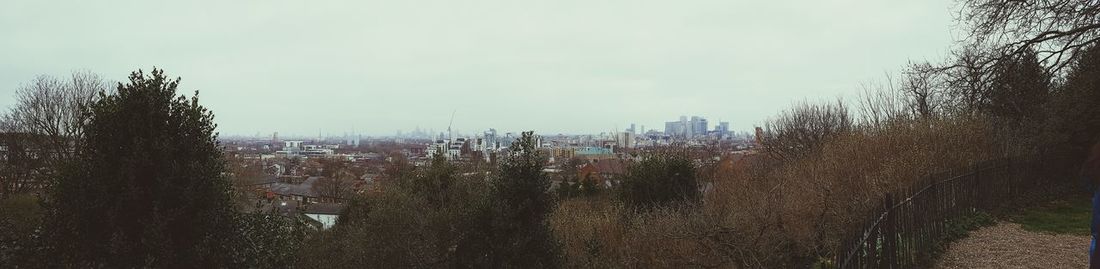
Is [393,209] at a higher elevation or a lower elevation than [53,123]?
lower

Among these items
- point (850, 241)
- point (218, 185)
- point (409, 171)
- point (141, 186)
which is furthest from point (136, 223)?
point (409, 171)

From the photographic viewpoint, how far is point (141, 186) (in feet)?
16.1

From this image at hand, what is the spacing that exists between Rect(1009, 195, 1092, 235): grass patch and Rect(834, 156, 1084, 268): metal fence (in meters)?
0.40

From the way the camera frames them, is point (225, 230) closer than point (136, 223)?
No

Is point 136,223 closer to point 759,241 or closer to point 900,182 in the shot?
point 759,241

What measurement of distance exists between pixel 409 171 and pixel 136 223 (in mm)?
9713

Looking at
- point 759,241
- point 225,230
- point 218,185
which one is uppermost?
point 218,185

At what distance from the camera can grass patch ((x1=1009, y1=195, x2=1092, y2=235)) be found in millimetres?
9873

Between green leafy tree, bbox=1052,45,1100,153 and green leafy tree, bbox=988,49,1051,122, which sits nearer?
green leafy tree, bbox=988,49,1051,122

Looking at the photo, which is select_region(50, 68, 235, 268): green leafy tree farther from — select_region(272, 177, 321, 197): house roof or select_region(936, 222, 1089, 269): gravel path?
select_region(272, 177, 321, 197): house roof

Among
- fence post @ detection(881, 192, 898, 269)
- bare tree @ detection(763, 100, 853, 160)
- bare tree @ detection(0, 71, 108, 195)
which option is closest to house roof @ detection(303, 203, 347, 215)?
bare tree @ detection(0, 71, 108, 195)

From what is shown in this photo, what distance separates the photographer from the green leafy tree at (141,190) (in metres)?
4.75

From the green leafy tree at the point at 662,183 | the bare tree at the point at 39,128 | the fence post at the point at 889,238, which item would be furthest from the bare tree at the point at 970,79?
the bare tree at the point at 39,128

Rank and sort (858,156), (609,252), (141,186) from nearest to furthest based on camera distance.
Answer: (141,186) → (609,252) → (858,156)
